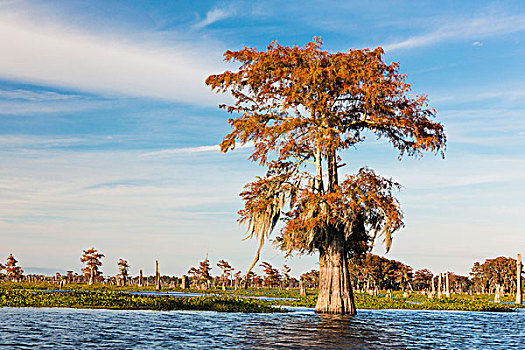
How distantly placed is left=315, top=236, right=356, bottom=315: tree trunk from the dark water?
1989mm

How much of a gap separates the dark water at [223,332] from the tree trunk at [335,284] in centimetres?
199

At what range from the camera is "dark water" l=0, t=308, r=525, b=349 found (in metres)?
20.7

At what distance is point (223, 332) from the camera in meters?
24.9

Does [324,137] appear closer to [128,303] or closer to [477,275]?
[128,303]

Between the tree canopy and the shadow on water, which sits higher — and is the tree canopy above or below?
above

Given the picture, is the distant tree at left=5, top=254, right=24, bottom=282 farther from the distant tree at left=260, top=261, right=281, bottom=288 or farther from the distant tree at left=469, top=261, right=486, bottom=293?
the distant tree at left=469, top=261, right=486, bottom=293

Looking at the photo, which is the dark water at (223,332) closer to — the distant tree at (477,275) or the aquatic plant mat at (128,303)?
the aquatic plant mat at (128,303)

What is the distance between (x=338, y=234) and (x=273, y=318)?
692 centimetres

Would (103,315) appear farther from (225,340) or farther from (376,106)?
(376,106)

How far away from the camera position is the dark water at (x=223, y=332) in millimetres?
20703

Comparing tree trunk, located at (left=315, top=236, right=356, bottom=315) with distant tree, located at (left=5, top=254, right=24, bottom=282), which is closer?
tree trunk, located at (left=315, top=236, right=356, bottom=315)

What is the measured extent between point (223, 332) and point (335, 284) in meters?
12.2

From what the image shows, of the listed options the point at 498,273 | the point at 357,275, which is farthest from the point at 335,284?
the point at 498,273

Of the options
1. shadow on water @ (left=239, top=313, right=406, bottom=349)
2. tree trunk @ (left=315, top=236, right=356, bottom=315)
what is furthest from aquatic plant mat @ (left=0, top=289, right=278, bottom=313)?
shadow on water @ (left=239, top=313, right=406, bottom=349)
